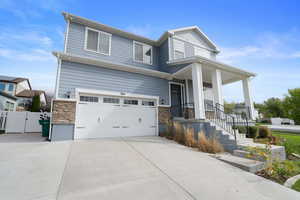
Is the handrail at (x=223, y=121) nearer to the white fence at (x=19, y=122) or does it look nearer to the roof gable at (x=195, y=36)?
the roof gable at (x=195, y=36)

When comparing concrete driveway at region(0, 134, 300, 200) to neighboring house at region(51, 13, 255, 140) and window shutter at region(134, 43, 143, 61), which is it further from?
window shutter at region(134, 43, 143, 61)

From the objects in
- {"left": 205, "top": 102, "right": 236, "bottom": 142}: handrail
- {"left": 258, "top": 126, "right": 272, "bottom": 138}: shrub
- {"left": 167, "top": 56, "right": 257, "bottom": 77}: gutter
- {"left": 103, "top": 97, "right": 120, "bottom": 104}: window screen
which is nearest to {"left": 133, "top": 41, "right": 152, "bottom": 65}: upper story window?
{"left": 167, "top": 56, "right": 257, "bottom": 77}: gutter

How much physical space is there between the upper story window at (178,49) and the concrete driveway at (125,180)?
7876 millimetres

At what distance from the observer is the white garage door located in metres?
6.21

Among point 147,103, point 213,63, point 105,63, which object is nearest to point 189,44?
point 213,63

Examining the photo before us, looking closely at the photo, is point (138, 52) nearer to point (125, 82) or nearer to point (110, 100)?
point (125, 82)

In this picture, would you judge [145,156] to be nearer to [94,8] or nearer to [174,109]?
[174,109]

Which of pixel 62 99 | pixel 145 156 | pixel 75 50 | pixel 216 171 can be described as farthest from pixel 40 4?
pixel 216 171

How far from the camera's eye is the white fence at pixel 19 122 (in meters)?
8.51

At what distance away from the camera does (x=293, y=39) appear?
788 centimetres

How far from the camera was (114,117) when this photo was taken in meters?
6.84

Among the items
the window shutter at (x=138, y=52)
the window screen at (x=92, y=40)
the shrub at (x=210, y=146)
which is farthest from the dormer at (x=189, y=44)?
the shrub at (x=210, y=146)

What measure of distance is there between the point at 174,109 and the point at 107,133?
459cm

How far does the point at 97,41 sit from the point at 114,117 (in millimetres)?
5147
